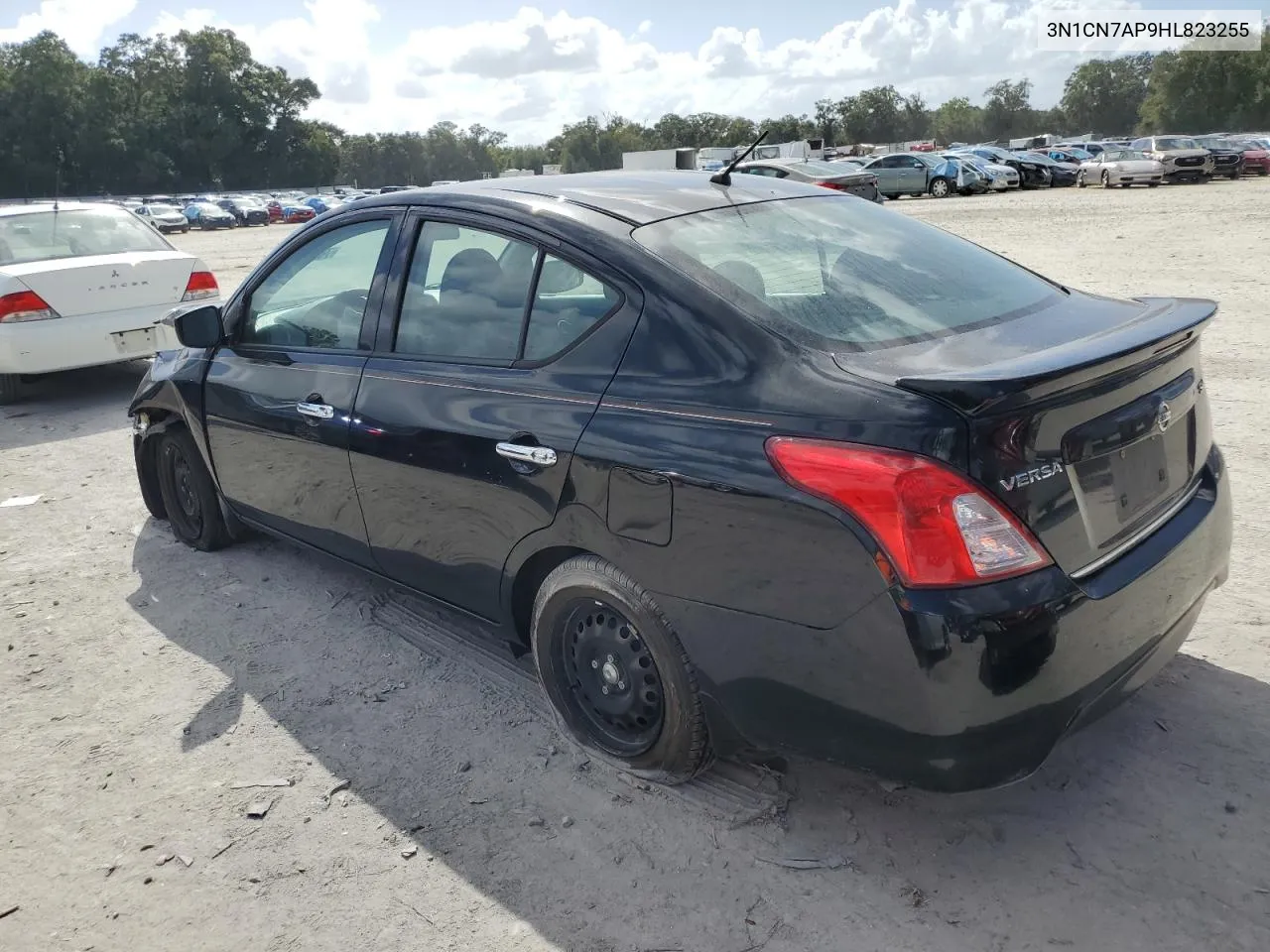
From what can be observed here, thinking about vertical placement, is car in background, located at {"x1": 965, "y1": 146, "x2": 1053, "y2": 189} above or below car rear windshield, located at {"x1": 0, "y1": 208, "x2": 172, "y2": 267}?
above

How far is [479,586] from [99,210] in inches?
297

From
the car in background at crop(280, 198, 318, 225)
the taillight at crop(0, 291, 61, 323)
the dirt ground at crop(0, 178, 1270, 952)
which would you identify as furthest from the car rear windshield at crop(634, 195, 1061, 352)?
the car in background at crop(280, 198, 318, 225)

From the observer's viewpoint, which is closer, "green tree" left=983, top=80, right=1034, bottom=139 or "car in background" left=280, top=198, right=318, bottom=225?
"car in background" left=280, top=198, right=318, bottom=225

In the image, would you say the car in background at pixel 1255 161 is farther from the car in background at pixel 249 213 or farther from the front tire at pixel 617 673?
the car in background at pixel 249 213

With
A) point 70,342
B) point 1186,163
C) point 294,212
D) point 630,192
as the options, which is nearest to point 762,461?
point 630,192

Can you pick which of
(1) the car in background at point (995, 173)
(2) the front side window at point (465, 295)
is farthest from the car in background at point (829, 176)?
(2) the front side window at point (465, 295)

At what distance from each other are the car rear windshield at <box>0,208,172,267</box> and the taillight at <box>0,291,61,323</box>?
18.6 inches

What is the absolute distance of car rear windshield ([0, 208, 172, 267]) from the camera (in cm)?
829

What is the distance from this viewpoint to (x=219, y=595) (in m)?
4.59

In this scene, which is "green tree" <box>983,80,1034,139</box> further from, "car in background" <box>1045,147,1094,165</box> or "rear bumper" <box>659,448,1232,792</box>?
"rear bumper" <box>659,448,1232,792</box>

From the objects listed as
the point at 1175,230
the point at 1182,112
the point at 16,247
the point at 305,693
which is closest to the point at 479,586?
the point at 305,693

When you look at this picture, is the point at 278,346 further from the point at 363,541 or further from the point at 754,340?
the point at 754,340

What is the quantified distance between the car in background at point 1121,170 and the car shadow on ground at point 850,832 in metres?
32.0

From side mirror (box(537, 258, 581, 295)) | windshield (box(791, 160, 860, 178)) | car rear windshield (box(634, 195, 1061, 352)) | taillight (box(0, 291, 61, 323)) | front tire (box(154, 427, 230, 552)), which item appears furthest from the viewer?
windshield (box(791, 160, 860, 178))
